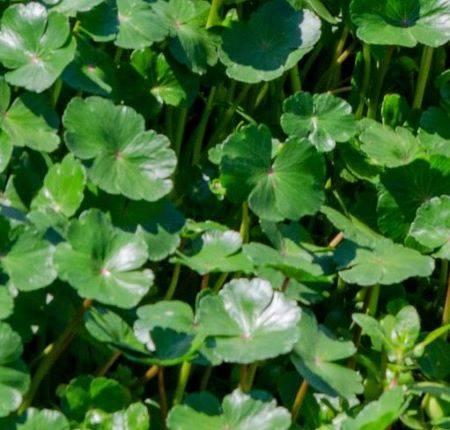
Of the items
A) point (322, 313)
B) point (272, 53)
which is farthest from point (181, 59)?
point (322, 313)

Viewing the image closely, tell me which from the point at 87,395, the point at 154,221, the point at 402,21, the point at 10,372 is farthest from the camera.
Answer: the point at 402,21

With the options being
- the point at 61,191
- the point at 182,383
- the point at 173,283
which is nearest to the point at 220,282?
the point at 173,283

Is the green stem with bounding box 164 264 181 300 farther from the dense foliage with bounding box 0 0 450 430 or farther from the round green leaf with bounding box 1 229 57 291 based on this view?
the round green leaf with bounding box 1 229 57 291

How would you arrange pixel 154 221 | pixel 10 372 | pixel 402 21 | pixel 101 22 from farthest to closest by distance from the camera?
pixel 402 21 < pixel 101 22 < pixel 154 221 < pixel 10 372

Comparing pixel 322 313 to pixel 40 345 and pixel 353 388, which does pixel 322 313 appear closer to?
pixel 353 388

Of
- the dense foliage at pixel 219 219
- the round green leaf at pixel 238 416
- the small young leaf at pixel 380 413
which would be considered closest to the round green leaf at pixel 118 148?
the dense foliage at pixel 219 219

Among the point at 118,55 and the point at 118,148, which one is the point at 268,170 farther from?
the point at 118,55

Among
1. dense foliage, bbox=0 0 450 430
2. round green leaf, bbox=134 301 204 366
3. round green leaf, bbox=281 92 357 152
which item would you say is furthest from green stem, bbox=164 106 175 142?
round green leaf, bbox=134 301 204 366
